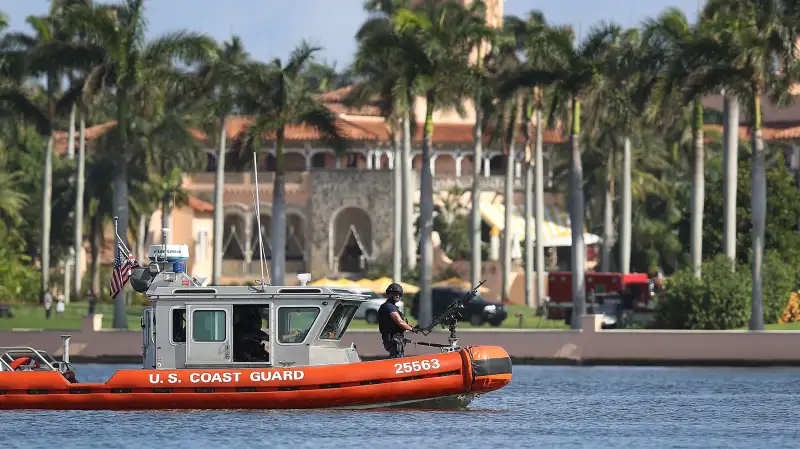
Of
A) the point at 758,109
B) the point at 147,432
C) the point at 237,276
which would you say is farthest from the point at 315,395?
the point at 237,276

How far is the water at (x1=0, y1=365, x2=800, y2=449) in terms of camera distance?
2864cm

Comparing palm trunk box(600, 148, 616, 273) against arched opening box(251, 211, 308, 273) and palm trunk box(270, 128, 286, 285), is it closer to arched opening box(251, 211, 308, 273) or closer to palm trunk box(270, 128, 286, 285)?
arched opening box(251, 211, 308, 273)

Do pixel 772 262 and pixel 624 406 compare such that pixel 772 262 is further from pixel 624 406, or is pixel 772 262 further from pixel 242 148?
pixel 624 406

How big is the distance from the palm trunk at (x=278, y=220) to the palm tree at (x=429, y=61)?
15.2 feet

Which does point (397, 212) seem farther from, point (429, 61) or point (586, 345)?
point (586, 345)

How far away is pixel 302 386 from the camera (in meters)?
30.2

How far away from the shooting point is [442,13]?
61.4 meters

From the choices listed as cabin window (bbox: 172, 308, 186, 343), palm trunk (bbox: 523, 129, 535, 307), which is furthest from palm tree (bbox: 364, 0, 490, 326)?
cabin window (bbox: 172, 308, 186, 343)

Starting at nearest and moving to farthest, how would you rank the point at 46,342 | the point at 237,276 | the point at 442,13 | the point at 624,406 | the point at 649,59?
the point at 624,406, the point at 46,342, the point at 649,59, the point at 442,13, the point at 237,276

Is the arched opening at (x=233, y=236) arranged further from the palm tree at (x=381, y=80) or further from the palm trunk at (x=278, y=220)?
the palm trunk at (x=278, y=220)

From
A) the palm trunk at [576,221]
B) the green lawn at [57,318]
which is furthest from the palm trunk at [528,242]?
the palm trunk at [576,221]

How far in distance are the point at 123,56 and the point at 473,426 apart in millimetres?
28231

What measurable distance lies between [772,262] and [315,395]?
34.6 m

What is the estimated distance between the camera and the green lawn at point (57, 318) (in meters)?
61.1
